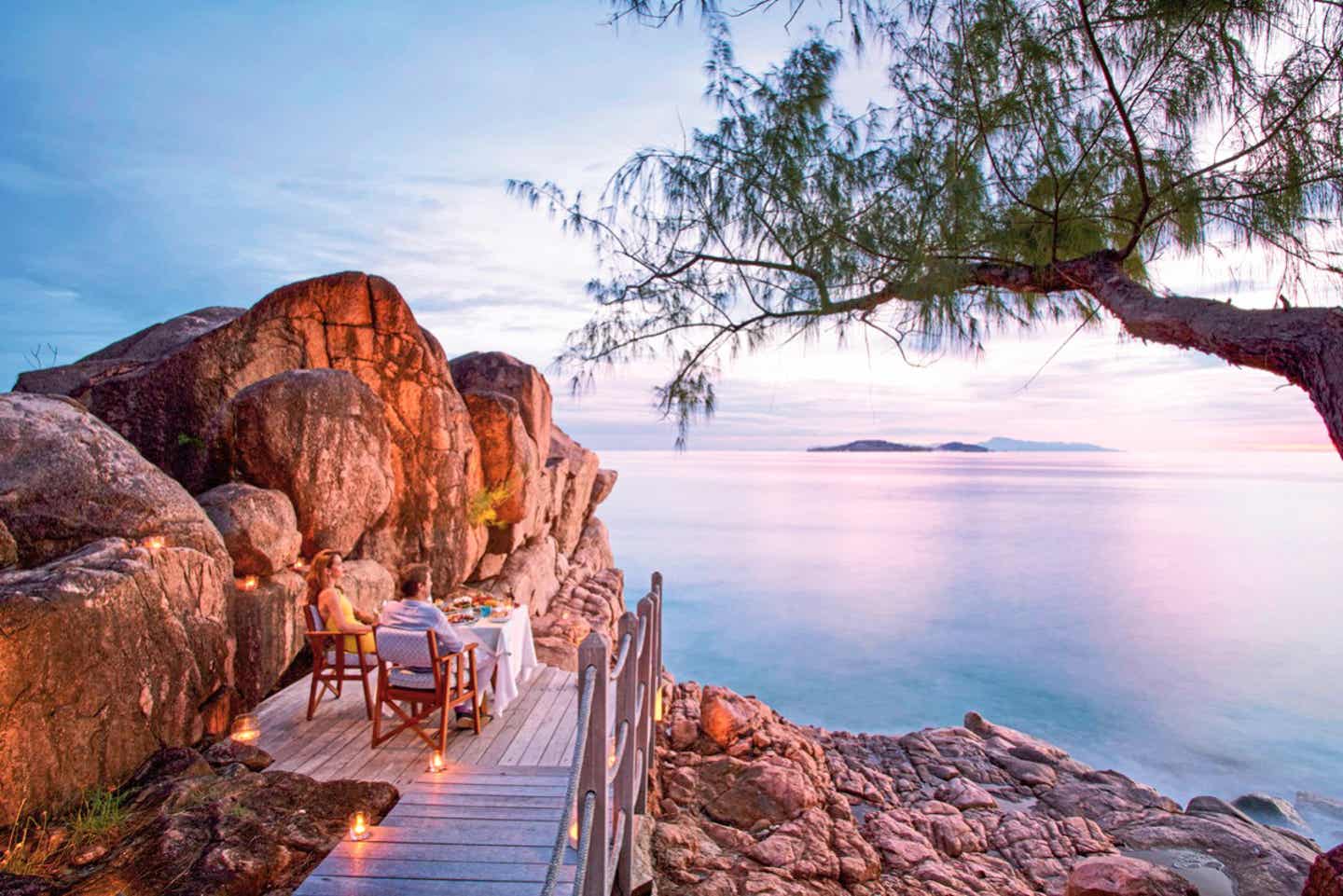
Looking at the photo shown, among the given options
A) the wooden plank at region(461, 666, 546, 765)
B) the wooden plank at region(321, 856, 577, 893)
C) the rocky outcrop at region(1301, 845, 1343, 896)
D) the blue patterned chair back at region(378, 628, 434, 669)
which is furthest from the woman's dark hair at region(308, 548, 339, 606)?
the rocky outcrop at region(1301, 845, 1343, 896)

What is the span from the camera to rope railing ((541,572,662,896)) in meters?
2.64

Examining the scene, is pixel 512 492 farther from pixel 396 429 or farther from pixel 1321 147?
pixel 1321 147

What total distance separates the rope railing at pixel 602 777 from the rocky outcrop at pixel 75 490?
3382mm

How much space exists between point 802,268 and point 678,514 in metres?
55.3

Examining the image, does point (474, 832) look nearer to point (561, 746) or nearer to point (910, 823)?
point (561, 746)

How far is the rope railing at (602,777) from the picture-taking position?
2637mm

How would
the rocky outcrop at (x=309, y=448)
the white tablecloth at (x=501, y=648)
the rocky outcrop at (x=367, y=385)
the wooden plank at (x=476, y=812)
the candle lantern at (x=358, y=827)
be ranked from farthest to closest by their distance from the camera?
the rocky outcrop at (x=367, y=385) → the rocky outcrop at (x=309, y=448) → the white tablecloth at (x=501, y=648) → the wooden plank at (x=476, y=812) → the candle lantern at (x=358, y=827)

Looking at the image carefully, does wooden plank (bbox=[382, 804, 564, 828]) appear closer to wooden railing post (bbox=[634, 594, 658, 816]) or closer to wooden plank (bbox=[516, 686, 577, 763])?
wooden plank (bbox=[516, 686, 577, 763])

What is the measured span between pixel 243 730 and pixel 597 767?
10.4ft

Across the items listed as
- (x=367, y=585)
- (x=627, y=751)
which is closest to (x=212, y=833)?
(x=627, y=751)

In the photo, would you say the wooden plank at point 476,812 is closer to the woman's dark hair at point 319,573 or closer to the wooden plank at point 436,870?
the wooden plank at point 436,870

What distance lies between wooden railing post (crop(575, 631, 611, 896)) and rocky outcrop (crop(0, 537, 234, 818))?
9.31 feet

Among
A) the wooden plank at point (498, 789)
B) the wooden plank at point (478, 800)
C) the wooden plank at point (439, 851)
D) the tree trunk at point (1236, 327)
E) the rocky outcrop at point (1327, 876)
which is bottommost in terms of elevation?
the wooden plank at point (498, 789)

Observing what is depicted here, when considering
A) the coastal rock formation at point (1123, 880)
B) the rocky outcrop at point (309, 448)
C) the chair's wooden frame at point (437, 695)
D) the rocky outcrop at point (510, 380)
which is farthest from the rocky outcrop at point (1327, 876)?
the rocky outcrop at point (510, 380)
